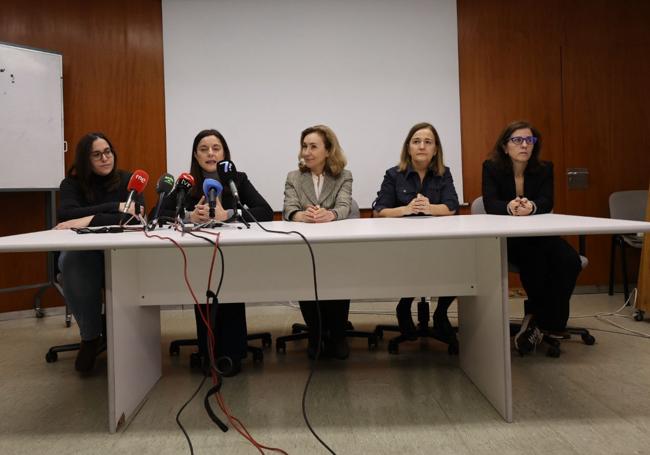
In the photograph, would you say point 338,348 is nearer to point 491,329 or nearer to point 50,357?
point 491,329

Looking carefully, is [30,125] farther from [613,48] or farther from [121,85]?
[613,48]

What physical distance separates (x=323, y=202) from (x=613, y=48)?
116 inches

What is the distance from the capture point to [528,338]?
228cm

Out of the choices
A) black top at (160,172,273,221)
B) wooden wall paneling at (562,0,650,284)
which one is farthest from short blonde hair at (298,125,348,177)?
wooden wall paneling at (562,0,650,284)

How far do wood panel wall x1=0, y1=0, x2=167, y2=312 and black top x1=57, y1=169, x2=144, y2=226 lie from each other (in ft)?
4.12

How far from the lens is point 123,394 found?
5.39 ft

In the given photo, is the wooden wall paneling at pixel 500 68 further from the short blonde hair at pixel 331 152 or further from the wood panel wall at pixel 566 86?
the short blonde hair at pixel 331 152

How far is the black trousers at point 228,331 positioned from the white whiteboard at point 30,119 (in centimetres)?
198

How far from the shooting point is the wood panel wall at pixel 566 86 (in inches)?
152

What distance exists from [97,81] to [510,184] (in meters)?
3.04

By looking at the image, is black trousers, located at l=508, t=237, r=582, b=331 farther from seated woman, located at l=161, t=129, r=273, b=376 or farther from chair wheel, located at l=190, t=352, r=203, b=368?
chair wheel, located at l=190, t=352, r=203, b=368

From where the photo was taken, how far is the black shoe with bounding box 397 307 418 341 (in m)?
2.47

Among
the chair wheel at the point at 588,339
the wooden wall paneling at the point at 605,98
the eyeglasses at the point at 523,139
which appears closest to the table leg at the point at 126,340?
the eyeglasses at the point at 523,139

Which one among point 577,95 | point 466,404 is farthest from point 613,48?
point 466,404
